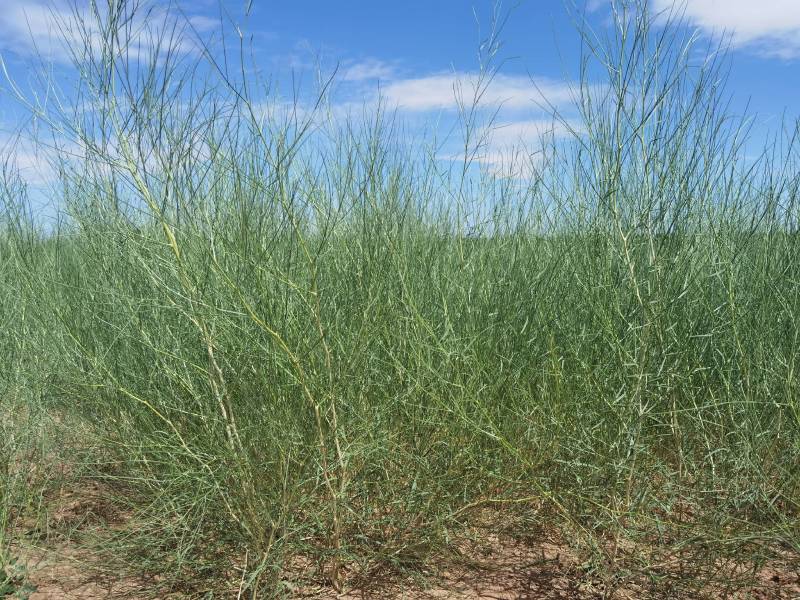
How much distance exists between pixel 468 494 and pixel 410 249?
1.07 metres

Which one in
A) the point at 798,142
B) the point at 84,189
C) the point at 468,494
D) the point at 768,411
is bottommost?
the point at 468,494

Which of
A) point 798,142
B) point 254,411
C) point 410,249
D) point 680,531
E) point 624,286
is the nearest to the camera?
point 254,411

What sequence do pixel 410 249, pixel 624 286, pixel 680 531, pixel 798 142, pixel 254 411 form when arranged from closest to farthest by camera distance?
pixel 254 411
pixel 624 286
pixel 680 531
pixel 798 142
pixel 410 249

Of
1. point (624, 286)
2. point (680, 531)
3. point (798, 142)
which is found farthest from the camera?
point (798, 142)

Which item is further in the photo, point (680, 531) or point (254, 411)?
point (680, 531)

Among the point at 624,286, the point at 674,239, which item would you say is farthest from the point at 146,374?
the point at 674,239

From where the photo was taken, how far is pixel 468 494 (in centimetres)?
268

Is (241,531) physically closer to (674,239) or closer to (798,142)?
(674,239)

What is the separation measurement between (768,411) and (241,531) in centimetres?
203

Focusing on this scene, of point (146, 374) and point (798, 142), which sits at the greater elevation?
point (798, 142)

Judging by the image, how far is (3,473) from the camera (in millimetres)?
3012

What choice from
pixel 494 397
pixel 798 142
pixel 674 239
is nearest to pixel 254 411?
pixel 494 397

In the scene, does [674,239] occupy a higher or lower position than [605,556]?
higher

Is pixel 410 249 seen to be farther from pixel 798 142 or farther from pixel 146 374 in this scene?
pixel 798 142
